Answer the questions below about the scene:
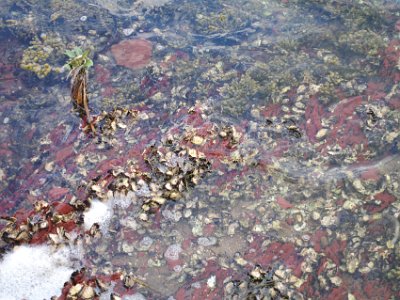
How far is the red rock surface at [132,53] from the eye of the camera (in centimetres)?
729

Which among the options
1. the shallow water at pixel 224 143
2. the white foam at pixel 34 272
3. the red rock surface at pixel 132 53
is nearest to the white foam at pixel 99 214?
the shallow water at pixel 224 143

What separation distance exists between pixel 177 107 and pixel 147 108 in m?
0.49

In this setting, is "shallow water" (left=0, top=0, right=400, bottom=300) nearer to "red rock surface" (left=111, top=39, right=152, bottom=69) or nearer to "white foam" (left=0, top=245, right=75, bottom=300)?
"red rock surface" (left=111, top=39, right=152, bottom=69)

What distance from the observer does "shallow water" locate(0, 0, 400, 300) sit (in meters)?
4.71

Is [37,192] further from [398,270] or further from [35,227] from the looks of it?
[398,270]

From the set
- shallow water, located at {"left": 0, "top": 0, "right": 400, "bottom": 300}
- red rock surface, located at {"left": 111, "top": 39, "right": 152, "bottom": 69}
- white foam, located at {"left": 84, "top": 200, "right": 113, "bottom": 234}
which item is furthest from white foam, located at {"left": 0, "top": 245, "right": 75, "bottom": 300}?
red rock surface, located at {"left": 111, "top": 39, "right": 152, "bottom": 69}

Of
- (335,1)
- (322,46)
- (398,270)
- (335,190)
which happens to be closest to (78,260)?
(335,190)

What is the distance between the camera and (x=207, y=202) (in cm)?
522

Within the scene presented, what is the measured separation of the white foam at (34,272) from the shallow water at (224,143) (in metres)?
0.16

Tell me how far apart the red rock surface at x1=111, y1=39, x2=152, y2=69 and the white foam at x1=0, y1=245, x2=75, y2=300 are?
12.4 feet

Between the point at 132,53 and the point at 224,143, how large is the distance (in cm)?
295

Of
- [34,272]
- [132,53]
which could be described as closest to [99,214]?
[34,272]

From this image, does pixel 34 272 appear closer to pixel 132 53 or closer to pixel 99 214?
pixel 99 214

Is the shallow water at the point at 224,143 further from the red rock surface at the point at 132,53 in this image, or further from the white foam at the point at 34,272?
the white foam at the point at 34,272
